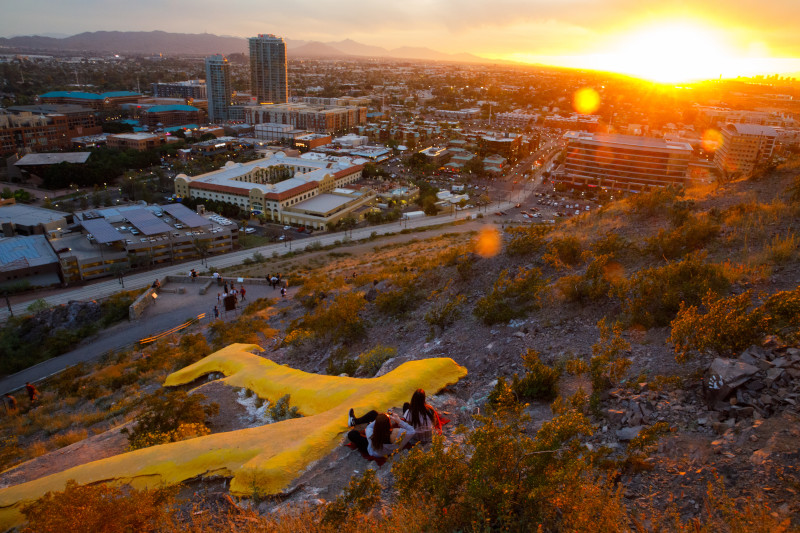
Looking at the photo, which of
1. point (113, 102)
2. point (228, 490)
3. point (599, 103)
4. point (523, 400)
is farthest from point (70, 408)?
point (599, 103)

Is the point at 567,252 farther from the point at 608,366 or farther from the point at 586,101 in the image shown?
the point at 586,101

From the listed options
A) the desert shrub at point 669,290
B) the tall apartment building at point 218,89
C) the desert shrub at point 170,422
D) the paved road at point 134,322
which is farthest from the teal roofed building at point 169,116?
the desert shrub at point 669,290

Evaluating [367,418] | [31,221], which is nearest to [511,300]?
[367,418]

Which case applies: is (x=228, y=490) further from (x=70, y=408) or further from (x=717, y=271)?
(x=70, y=408)

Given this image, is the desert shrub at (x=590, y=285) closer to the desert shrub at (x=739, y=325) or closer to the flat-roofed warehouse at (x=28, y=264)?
the desert shrub at (x=739, y=325)

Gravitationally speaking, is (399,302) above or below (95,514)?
below

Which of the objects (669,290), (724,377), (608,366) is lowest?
(608,366)

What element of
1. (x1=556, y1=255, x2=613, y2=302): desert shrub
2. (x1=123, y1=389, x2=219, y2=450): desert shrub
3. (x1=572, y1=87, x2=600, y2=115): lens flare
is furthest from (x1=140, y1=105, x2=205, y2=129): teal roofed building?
(x1=556, y1=255, x2=613, y2=302): desert shrub
